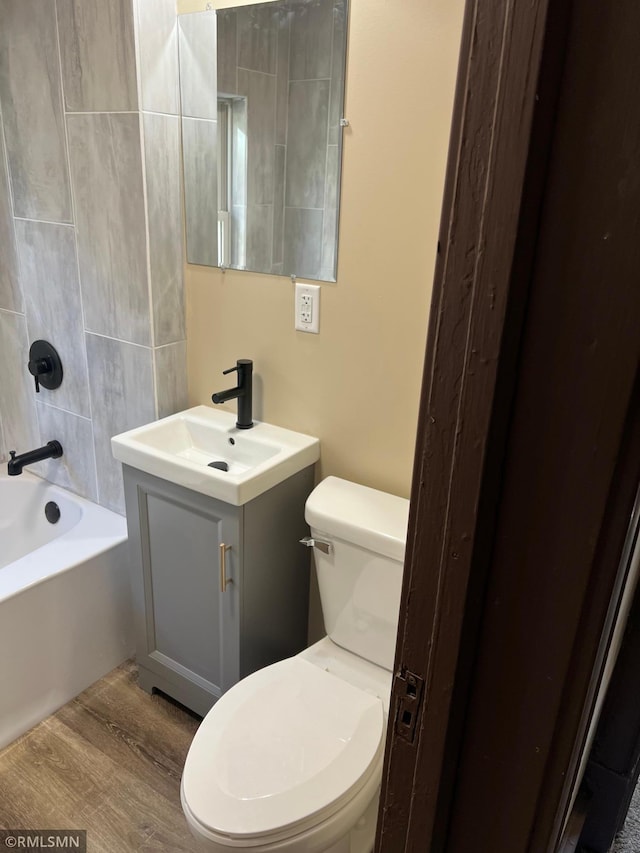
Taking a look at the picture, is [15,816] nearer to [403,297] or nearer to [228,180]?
[403,297]

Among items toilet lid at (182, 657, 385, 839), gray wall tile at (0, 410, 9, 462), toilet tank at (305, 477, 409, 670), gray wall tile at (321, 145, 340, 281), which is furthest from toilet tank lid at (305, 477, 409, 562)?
gray wall tile at (0, 410, 9, 462)

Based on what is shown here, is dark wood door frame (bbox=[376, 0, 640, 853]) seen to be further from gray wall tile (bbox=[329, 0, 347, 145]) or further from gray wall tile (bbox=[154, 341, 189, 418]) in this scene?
gray wall tile (bbox=[154, 341, 189, 418])

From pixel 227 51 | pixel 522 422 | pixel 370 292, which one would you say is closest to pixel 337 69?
pixel 227 51

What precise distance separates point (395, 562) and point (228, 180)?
1.11 meters

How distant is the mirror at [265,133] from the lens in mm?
1480

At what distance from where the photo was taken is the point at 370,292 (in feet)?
5.02

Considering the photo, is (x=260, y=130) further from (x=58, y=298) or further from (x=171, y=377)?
(x=58, y=298)

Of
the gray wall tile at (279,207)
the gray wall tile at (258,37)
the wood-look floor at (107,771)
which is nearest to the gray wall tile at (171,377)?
the gray wall tile at (279,207)

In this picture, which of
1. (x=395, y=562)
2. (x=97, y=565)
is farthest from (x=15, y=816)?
(x=395, y=562)

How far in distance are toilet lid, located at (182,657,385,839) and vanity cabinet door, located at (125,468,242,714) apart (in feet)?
0.84

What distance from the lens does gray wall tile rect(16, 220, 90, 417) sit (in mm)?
1962

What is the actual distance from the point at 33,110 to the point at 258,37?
759 millimetres

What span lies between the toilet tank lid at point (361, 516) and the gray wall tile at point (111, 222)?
2.42 feet

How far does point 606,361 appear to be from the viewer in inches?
16.2
